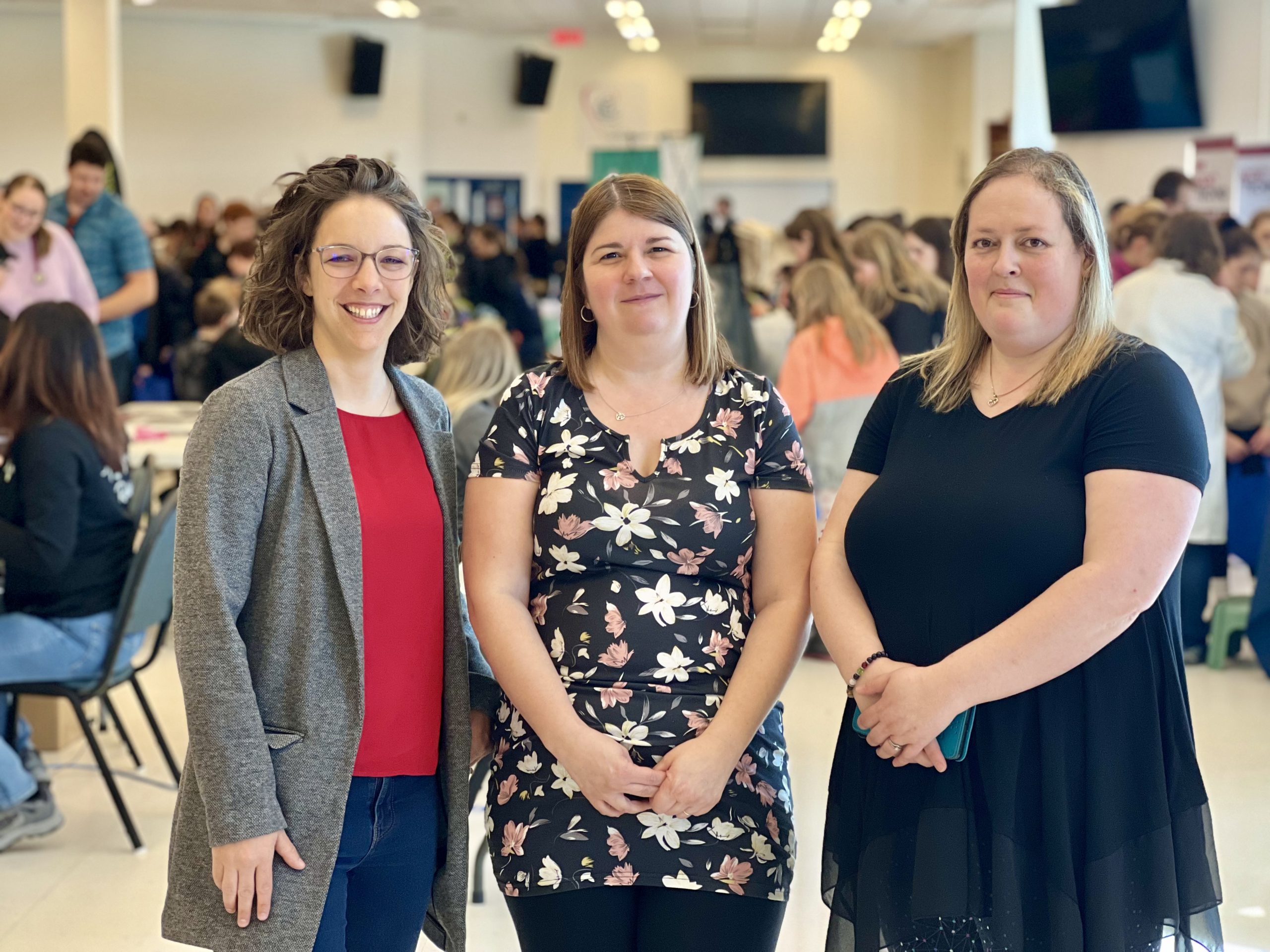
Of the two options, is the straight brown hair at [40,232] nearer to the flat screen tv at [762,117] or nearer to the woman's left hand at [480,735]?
the woman's left hand at [480,735]

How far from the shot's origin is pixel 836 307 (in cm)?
489

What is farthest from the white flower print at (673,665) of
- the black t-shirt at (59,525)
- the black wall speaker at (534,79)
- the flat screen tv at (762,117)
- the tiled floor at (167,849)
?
the flat screen tv at (762,117)

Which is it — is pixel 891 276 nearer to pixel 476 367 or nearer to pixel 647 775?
pixel 476 367

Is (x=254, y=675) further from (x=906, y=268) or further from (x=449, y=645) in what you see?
(x=906, y=268)

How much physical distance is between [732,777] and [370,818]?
487mm

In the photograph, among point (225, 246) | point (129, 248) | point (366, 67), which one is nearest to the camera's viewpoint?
point (129, 248)

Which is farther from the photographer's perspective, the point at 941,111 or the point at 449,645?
the point at 941,111

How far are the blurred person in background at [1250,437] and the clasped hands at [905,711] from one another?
13.9ft

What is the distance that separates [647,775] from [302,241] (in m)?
0.85

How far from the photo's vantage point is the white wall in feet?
27.3

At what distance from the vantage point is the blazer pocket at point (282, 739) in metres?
1.64

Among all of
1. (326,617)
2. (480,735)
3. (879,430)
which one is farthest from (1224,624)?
(326,617)

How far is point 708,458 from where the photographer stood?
177cm

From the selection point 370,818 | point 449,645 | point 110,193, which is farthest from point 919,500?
point 110,193
